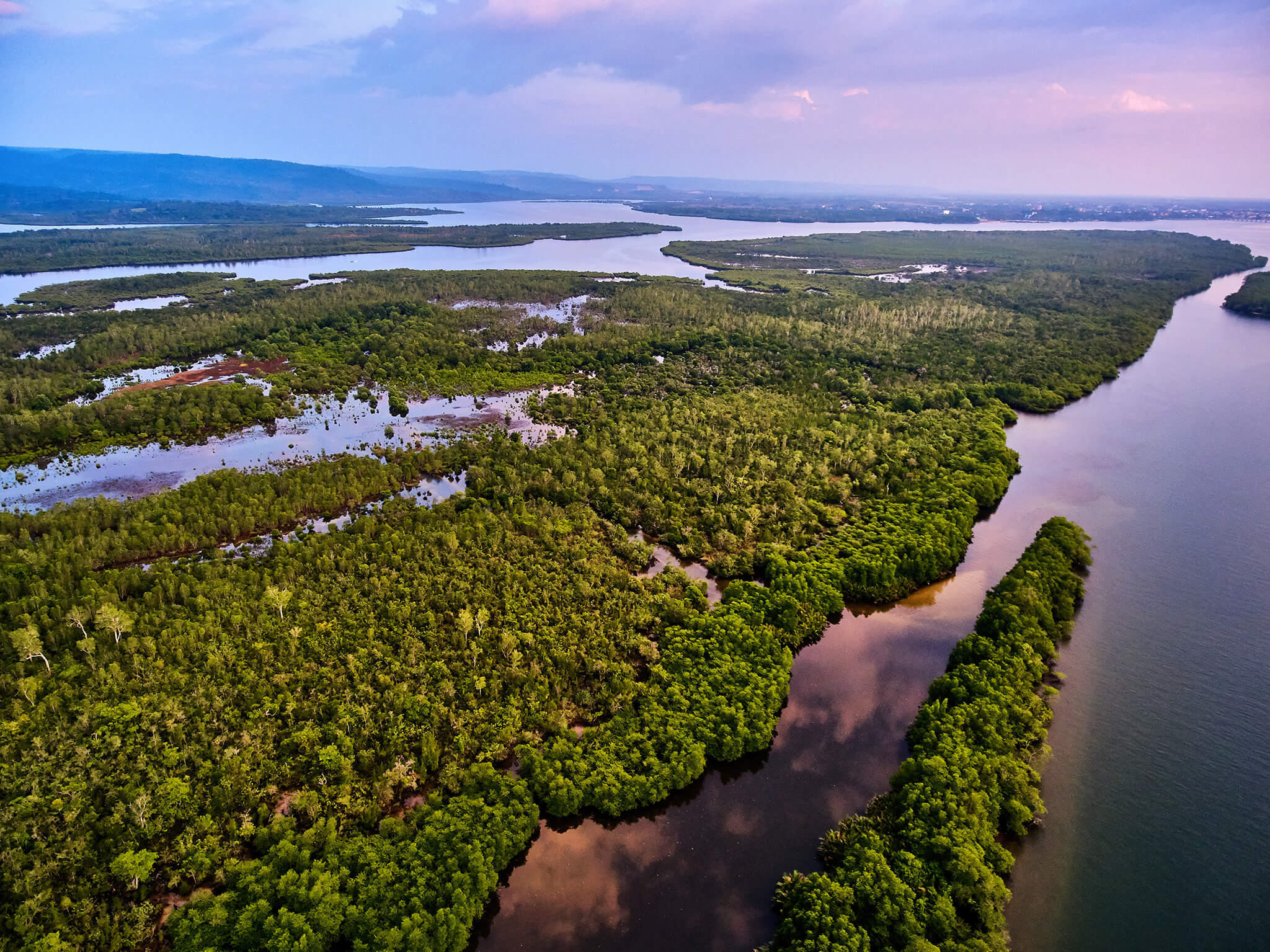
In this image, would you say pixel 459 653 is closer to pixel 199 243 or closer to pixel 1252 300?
pixel 1252 300

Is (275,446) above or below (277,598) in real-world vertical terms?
above

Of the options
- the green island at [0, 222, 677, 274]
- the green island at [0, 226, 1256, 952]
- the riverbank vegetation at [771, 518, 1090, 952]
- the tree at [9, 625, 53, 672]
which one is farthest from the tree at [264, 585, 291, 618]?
the green island at [0, 222, 677, 274]

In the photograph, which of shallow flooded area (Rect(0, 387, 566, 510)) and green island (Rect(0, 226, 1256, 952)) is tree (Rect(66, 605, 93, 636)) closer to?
green island (Rect(0, 226, 1256, 952))

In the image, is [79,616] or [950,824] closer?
[950,824]

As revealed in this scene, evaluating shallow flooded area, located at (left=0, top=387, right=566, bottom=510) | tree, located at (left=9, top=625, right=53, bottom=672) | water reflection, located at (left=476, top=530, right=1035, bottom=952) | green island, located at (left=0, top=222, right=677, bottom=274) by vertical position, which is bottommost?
water reflection, located at (left=476, top=530, right=1035, bottom=952)

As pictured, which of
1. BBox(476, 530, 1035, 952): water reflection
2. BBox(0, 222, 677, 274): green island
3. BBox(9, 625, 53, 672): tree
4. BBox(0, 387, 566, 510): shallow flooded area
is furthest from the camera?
BBox(0, 222, 677, 274): green island

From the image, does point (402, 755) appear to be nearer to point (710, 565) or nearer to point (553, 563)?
point (553, 563)

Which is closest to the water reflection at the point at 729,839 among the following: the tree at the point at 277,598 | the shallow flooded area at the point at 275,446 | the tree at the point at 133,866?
the tree at the point at 133,866

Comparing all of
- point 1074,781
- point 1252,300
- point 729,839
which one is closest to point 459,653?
point 729,839
